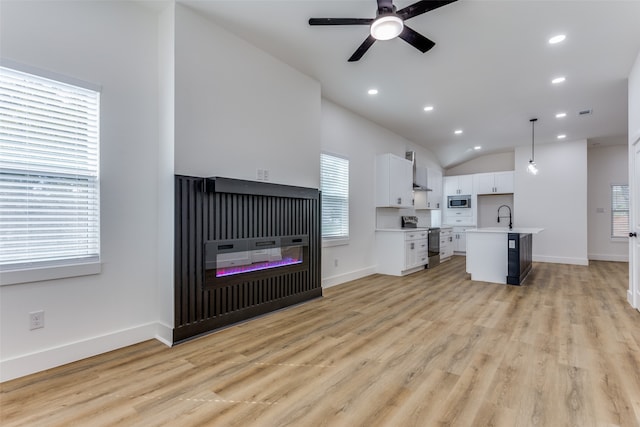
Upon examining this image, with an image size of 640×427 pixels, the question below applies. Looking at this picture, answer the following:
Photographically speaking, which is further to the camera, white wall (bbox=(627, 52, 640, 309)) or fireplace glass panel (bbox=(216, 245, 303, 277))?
white wall (bbox=(627, 52, 640, 309))

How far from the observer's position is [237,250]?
3.26 m

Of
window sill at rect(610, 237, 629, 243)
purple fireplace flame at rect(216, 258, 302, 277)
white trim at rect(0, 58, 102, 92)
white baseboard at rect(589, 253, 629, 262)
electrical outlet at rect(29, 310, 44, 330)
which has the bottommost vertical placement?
white baseboard at rect(589, 253, 629, 262)

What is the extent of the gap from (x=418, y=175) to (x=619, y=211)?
5.33m

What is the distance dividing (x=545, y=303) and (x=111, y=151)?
527cm

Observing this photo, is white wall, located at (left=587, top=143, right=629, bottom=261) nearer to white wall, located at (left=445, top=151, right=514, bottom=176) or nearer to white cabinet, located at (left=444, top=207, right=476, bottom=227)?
white wall, located at (left=445, top=151, right=514, bottom=176)

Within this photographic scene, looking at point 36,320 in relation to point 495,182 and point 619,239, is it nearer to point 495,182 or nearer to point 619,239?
point 495,182

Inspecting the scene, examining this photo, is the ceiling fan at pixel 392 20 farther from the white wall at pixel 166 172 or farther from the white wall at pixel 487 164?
the white wall at pixel 487 164

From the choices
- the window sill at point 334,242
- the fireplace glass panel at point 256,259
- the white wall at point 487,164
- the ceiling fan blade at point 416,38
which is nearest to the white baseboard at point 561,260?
the white wall at point 487,164

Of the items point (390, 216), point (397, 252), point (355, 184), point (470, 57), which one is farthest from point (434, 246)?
point (470, 57)

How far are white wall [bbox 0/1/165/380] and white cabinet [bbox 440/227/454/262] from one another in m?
6.70

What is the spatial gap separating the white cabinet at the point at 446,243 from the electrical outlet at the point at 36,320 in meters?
7.44

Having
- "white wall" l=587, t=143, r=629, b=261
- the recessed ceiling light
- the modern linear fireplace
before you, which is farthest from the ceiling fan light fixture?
"white wall" l=587, t=143, r=629, b=261

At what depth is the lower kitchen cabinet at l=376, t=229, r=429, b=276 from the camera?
591cm

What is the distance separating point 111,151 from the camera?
2.70m
